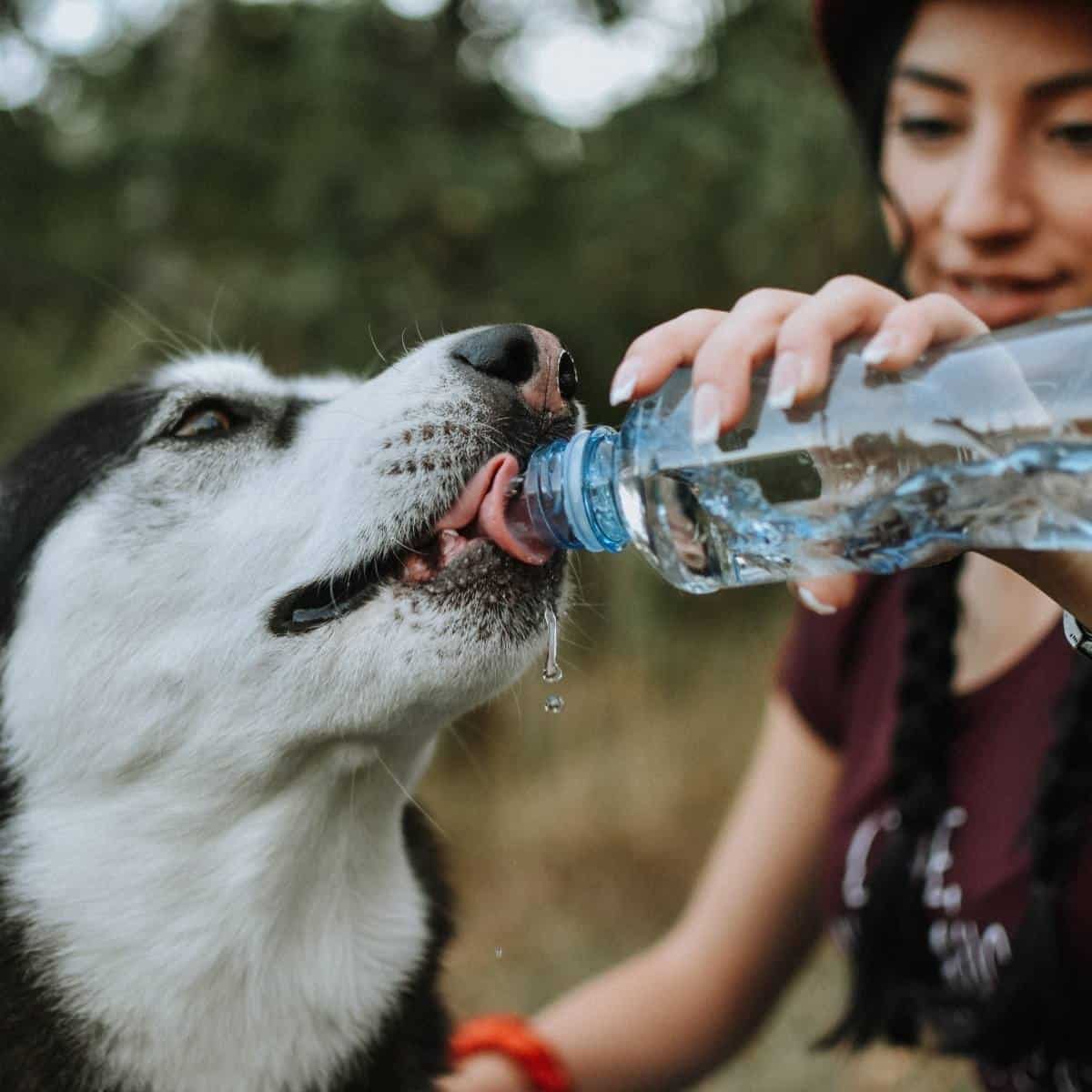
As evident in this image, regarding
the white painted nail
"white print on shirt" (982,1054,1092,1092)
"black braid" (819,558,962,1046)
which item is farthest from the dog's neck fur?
"white print on shirt" (982,1054,1092,1092)

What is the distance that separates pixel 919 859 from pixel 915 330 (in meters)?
1.31

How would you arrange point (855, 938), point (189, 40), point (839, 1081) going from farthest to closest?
point (189, 40) → point (839, 1081) → point (855, 938)

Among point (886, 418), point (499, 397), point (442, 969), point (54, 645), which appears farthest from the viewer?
point (442, 969)

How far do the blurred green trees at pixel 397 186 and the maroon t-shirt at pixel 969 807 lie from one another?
3.20 metres

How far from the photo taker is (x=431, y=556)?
5.46 ft

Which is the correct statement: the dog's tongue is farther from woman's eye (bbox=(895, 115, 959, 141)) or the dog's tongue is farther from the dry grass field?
the dry grass field

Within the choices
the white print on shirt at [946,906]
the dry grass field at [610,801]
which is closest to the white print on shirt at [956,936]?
the white print on shirt at [946,906]

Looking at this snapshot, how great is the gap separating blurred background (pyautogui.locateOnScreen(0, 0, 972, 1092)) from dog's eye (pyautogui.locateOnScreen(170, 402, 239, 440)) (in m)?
3.03

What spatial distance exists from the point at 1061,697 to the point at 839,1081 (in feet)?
6.97

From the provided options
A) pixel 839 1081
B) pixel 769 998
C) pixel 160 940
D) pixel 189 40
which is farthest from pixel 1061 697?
pixel 189 40

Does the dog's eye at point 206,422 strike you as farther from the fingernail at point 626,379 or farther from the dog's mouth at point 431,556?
the fingernail at point 626,379

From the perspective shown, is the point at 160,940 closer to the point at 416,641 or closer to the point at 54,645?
the point at 54,645

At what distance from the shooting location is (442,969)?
6.70 feet

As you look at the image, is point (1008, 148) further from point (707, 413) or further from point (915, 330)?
point (707, 413)
